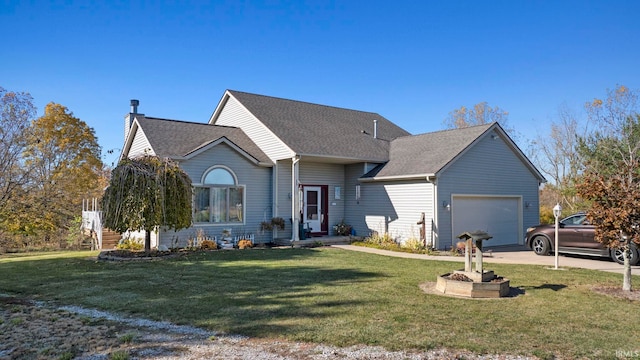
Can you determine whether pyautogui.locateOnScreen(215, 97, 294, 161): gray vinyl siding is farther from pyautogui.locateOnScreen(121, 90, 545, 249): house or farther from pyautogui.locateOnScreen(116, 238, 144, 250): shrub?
pyautogui.locateOnScreen(116, 238, 144, 250): shrub

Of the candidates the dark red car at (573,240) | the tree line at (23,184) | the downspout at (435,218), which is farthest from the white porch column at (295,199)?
the dark red car at (573,240)

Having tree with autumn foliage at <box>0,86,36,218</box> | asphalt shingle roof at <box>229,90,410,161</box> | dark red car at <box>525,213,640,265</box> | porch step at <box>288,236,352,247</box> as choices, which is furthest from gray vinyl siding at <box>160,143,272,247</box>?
dark red car at <box>525,213,640,265</box>

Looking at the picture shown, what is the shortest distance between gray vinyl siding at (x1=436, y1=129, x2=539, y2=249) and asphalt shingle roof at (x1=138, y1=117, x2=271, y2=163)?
7.31 metres

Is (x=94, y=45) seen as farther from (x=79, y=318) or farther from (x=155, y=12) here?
(x=79, y=318)

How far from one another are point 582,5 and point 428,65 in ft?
28.7

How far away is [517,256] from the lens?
14.1 m

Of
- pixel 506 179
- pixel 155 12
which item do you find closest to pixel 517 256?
pixel 506 179

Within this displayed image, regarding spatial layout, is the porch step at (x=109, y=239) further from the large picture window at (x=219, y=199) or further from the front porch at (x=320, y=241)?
the front porch at (x=320, y=241)

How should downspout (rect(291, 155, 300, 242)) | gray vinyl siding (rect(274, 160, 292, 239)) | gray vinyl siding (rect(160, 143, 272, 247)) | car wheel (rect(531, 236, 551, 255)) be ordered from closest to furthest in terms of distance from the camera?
car wheel (rect(531, 236, 551, 255)), gray vinyl siding (rect(160, 143, 272, 247)), downspout (rect(291, 155, 300, 242)), gray vinyl siding (rect(274, 160, 292, 239))

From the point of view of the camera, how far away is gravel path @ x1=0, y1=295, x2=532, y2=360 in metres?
4.68

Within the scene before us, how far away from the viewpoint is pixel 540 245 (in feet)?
47.3

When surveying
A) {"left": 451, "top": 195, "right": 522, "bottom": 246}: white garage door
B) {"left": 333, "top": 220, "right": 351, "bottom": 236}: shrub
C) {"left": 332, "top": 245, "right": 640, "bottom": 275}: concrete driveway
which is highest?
{"left": 451, "top": 195, "right": 522, "bottom": 246}: white garage door

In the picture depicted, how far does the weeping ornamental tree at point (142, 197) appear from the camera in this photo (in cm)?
1274

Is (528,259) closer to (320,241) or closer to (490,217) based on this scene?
(490,217)
